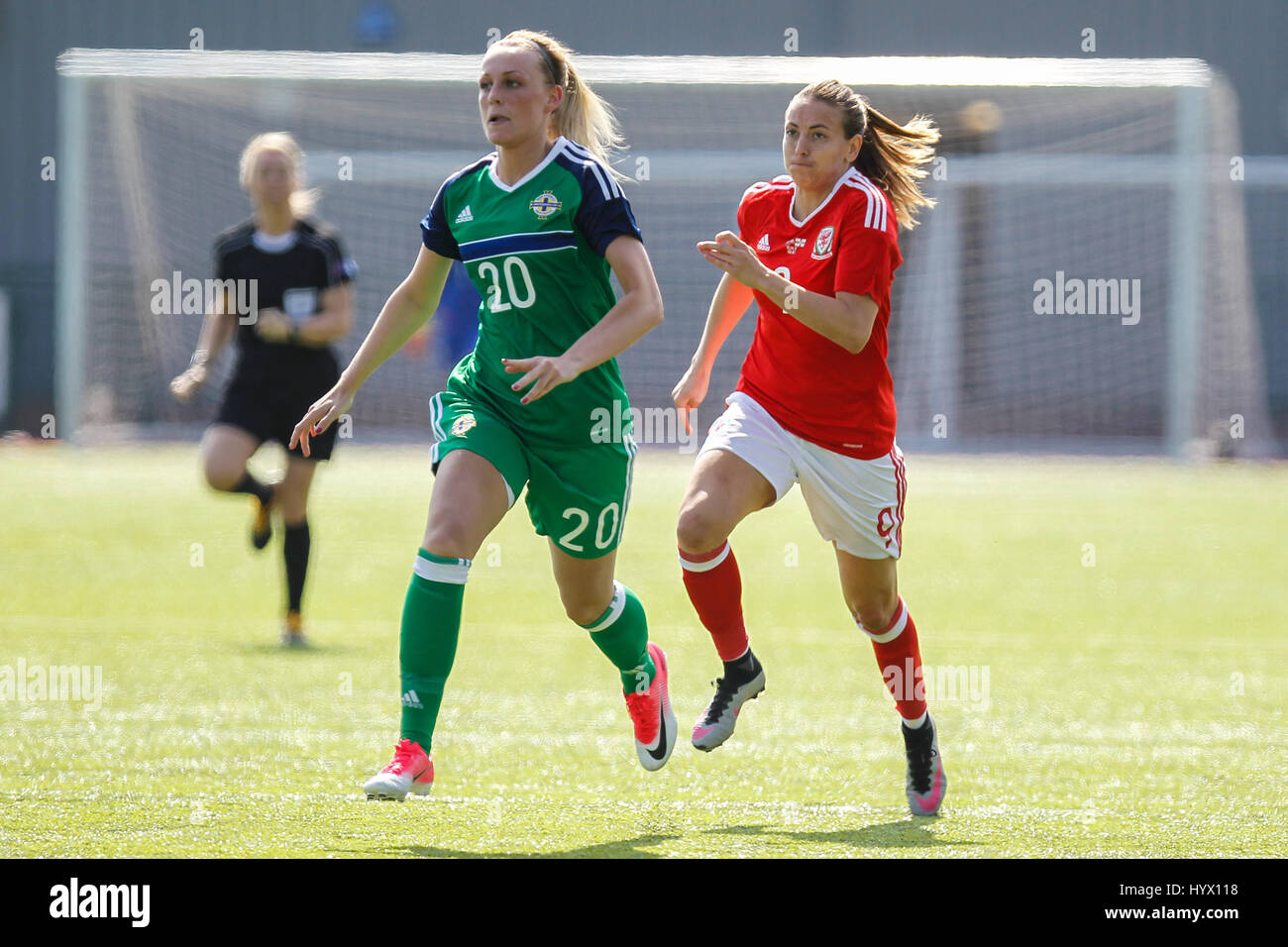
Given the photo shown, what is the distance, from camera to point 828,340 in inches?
189

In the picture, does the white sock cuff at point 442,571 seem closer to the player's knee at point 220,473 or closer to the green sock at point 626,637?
the green sock at point 626,637

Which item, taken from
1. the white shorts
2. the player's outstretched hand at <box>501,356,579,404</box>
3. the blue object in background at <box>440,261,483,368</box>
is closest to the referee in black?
the white shorts

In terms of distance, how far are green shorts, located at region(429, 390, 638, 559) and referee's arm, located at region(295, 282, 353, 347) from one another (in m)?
3.18

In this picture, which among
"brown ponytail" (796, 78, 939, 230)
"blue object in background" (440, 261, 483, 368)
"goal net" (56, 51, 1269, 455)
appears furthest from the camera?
"blue object in background" (440, 261, 483, 368)

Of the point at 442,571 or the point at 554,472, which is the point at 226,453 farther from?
the point at 442,571

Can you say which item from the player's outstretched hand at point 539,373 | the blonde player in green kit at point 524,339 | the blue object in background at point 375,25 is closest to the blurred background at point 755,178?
the blue object in background at point 375,25

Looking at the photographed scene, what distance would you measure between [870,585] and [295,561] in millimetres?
3715

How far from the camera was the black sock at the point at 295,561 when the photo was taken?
7.73 metres

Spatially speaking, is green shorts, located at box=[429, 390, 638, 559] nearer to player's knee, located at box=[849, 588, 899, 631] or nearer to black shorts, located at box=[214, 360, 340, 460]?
player's knee, located at box=[849, 588, 899, 631]

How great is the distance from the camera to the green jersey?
14.7 ft

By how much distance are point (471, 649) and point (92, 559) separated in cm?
413

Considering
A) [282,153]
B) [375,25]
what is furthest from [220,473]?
[375,25]

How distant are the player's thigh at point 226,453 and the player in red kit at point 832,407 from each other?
3259mm
